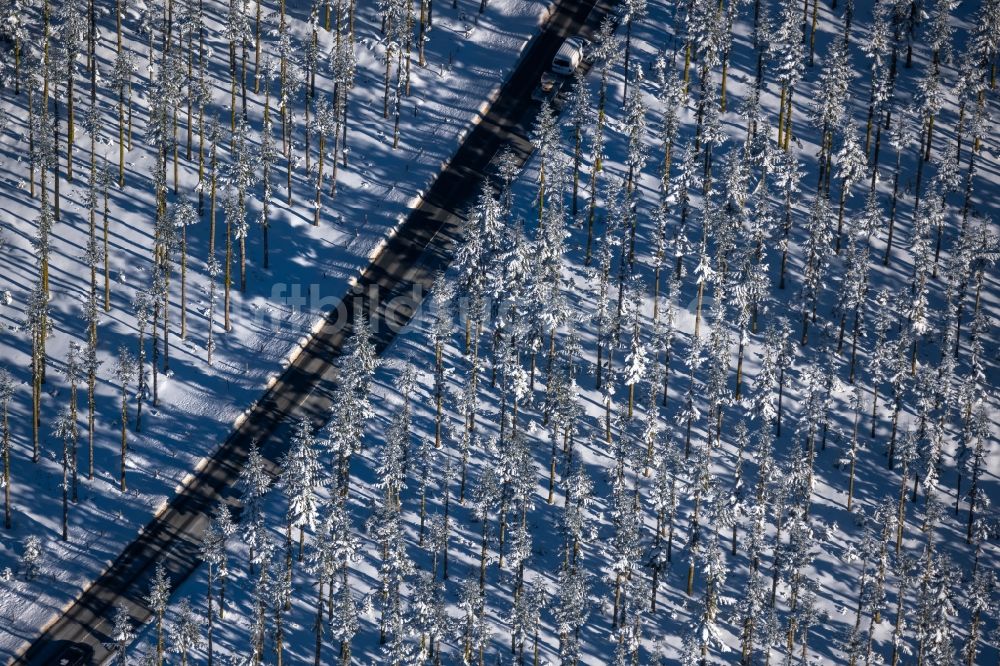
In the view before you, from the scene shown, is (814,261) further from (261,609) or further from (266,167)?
(261,609)

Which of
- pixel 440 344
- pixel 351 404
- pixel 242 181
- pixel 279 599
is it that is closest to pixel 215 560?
pixel 279 599

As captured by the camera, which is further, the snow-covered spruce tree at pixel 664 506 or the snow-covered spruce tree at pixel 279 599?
the snow-covered spruce tree at pixel 664 506

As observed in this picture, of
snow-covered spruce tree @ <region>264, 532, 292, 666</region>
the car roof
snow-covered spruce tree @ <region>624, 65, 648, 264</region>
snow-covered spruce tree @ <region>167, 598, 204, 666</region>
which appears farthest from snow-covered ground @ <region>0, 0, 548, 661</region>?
snow-covered spruce tree @ <region>624, 65, 648, 264</region>

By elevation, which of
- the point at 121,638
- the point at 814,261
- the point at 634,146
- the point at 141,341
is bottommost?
the point at 121,638

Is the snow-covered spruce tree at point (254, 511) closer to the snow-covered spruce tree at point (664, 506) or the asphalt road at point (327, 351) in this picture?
the asphalt road at point (327, 351)

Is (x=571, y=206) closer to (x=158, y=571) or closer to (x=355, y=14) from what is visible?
(x=355, y=14)

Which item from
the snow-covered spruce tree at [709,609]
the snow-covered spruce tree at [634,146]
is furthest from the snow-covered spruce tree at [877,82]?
the snow-covered spruce tree at [709,609]

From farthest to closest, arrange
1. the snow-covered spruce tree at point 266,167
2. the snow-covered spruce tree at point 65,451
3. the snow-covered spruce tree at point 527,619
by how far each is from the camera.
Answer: the snow-covered spruce tree at point 266,167 < the snow-covered spruce tree at point 65,451 < the snow-covered spruce tree at point 527,619

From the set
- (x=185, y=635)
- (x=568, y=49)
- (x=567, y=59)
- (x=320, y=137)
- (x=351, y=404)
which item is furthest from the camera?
(x=568, y=49)
